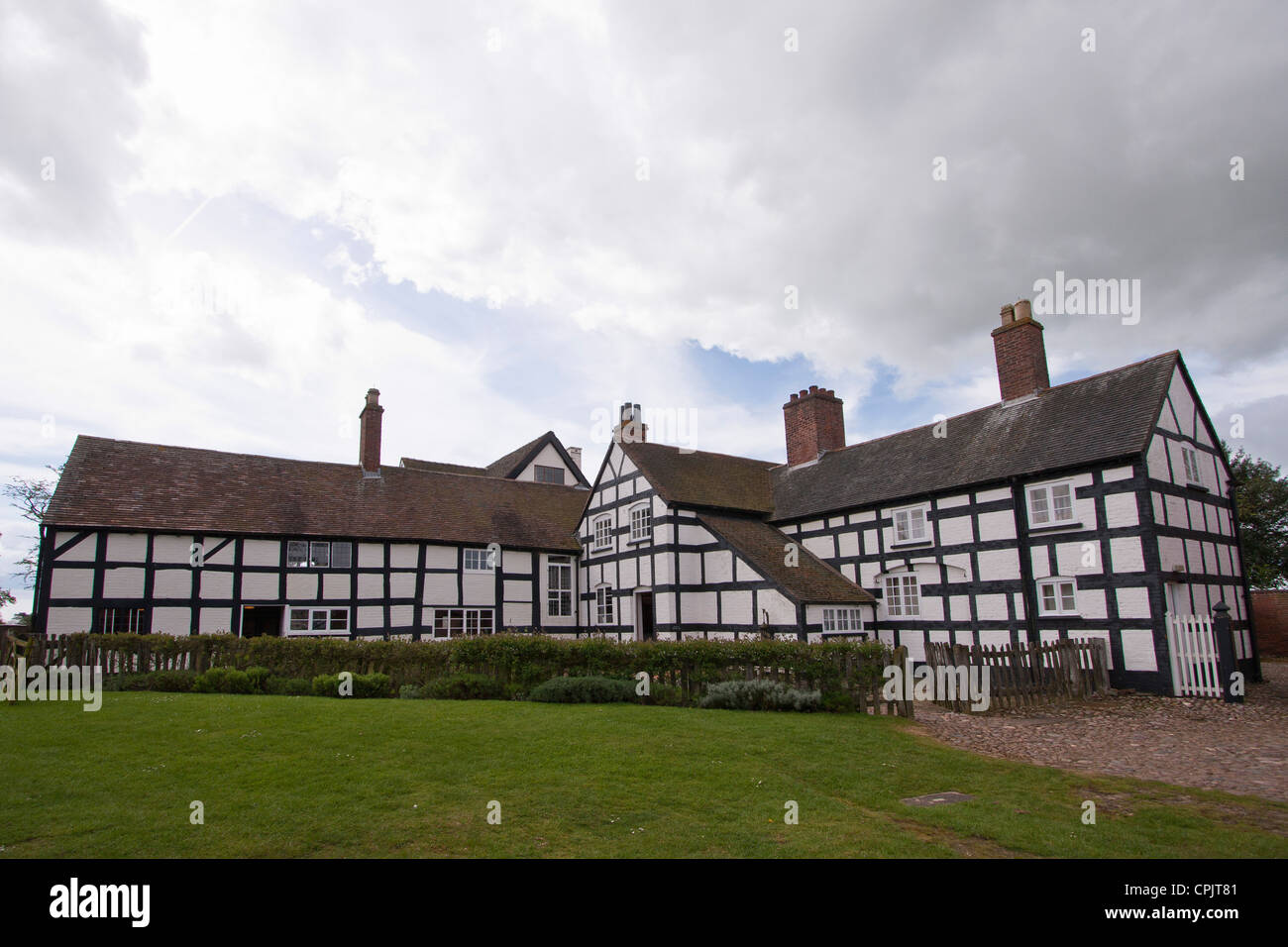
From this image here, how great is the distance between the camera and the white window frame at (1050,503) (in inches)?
741

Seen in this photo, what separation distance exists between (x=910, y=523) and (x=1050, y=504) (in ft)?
13.8

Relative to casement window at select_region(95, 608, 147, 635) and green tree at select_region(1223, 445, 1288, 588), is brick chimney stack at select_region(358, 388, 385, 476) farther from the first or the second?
green tree at select_region(1223, 445, 1288, 588)

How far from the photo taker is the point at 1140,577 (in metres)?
17.2

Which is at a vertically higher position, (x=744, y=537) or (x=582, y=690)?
(x=744, y=537)

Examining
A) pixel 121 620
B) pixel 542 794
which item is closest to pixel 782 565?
pixel 542 794

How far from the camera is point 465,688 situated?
14.9 meters

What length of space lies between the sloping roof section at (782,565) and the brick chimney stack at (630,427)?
4961 mm

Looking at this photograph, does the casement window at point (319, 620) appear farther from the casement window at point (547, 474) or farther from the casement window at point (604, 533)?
→ the casement window at point (547, 474)

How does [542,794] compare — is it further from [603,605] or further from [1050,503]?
[603,605]
